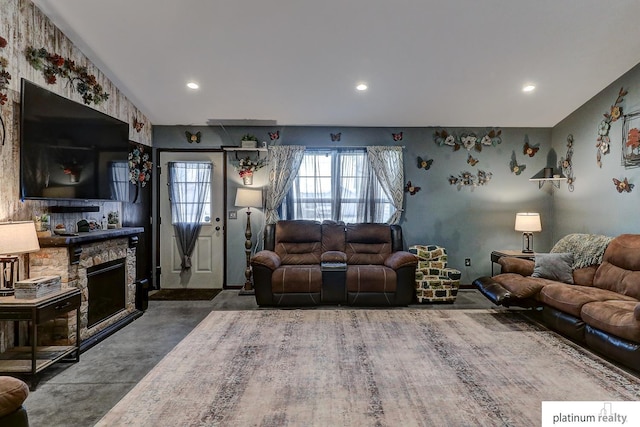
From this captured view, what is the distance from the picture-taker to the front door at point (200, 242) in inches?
211

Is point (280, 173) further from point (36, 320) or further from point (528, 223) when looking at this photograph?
point (528, 223)

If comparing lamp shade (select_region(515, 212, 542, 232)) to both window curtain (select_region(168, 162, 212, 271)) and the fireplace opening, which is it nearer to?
window curtain (select_region(168, 162, 212, 271))

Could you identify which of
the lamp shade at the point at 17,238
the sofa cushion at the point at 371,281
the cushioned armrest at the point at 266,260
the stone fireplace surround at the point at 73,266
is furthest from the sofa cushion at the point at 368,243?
the lamp shade at the point at 17,238

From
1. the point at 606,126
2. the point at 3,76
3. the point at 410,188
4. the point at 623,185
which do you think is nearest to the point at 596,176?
the point at 623,185

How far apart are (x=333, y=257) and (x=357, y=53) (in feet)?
7.81

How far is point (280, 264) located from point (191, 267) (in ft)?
5.38

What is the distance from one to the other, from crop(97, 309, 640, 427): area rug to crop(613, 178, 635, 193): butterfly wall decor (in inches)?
76.9

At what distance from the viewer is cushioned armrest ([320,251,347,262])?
445 centimetres

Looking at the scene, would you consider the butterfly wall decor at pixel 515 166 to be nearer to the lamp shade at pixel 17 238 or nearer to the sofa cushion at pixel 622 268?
the sofa cushion at pixel 622 268

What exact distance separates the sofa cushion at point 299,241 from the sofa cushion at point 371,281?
0.69 meters

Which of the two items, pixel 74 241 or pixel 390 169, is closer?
pixel 74 241

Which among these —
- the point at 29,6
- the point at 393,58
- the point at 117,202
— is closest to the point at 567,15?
the point at 393,58

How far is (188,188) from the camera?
17.6ft

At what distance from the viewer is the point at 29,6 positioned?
3.07 metres
